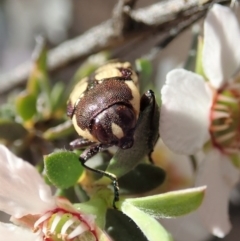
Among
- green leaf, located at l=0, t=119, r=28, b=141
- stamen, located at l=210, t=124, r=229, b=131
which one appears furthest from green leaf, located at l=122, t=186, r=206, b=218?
green leaf, located at l=0, t=119, r=28, b=141

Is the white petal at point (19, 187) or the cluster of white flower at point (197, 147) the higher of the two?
the white petal at point (19, 187)

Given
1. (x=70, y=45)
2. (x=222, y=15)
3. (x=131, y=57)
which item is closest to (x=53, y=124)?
(x=70, y=45)

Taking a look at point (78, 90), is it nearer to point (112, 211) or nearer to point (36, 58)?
point (112, 211)

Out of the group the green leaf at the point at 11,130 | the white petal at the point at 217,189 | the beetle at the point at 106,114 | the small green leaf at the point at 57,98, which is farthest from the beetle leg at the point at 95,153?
the small green leaf at the point at 57,98

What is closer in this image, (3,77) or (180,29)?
(180,29)

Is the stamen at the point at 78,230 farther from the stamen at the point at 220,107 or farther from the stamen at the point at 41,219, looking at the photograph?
the stamen at the point at 220,107
